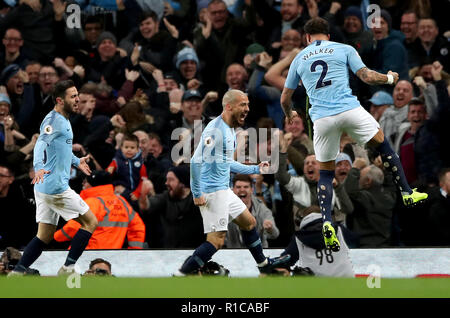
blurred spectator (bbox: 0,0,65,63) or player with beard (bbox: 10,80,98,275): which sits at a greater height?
blurred spectator (bbox: 0,0,65,63)

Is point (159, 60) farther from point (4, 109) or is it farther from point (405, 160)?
point (405, 160)

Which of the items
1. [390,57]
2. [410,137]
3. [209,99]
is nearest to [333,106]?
[410,137]

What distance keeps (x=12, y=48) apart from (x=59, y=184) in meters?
5.14

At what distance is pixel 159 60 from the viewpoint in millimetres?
14227

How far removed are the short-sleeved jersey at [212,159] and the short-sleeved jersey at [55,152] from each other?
1.44 meters

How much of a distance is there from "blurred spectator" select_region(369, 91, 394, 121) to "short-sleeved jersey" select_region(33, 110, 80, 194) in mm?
4937

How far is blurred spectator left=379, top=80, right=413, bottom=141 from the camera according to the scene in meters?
12.6

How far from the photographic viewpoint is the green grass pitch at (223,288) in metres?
7.32

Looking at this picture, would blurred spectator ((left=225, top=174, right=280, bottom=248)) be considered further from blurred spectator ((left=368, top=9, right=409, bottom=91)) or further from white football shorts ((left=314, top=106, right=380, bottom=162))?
blurred spectator ((left=368, top=9, right=409, bottom=91))

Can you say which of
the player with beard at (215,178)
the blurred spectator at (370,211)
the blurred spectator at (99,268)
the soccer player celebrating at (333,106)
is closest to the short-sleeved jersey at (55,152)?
the blurred spectator at (99,268)

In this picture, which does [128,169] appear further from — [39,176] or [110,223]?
[39,176]

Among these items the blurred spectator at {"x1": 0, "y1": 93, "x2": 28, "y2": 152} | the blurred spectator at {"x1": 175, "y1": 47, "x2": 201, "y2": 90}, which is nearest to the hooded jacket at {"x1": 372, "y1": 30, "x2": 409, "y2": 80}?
the blurred spectator at {"x1": 175, "y1": 47, "x2": 201, "y2": 90}

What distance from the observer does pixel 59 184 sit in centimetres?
986
